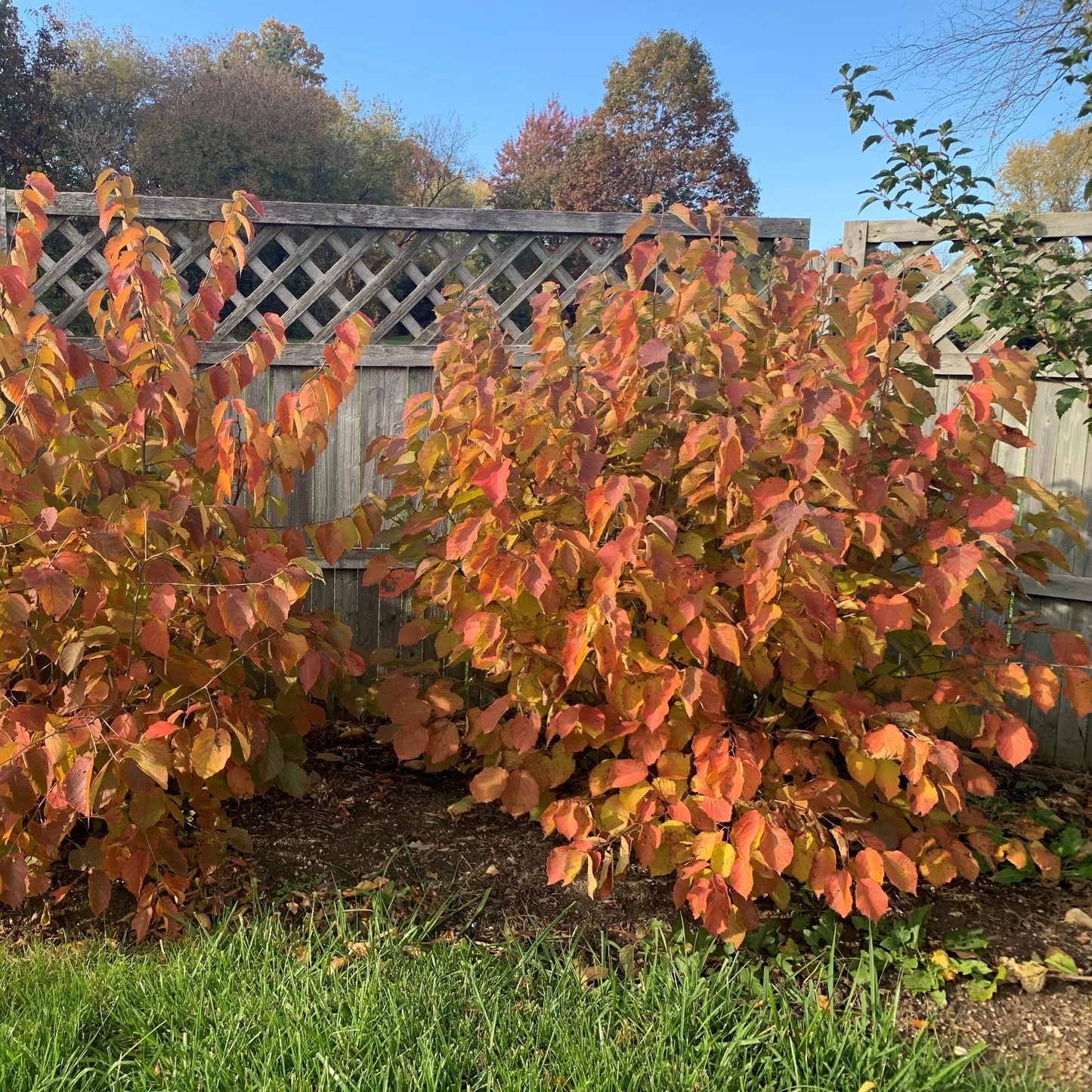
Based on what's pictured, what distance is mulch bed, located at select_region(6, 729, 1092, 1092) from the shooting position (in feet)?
7.72

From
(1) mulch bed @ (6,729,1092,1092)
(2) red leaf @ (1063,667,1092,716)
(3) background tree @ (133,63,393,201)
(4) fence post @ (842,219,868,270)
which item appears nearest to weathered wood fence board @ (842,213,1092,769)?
(4) fence post @ (842,219,868,270)

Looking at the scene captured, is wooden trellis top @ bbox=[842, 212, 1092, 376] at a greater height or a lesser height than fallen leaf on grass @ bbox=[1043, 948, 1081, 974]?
greater

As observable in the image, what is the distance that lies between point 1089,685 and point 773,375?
110cm

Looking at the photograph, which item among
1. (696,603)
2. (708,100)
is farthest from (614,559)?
(708,100)

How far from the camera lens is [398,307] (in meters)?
4.41

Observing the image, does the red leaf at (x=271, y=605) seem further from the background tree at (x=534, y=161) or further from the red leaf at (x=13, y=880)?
the background tree at (x=534, y=161)

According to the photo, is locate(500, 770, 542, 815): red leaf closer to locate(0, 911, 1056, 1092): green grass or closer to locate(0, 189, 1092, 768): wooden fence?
locate(0, 911, 1056, 1092): green grass

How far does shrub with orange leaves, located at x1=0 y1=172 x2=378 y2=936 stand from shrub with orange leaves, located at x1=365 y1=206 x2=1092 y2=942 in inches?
16.9

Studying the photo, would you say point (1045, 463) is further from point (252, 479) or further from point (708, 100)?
point (708, 100)

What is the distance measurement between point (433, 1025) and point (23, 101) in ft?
72.2

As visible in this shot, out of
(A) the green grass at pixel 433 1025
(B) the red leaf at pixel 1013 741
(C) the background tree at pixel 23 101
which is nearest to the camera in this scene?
(A) the green grass at pixel 433 1025

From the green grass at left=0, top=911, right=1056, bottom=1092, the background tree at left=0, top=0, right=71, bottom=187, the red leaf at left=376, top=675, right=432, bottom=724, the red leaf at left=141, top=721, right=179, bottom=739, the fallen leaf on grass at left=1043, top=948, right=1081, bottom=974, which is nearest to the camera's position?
the green grass at left=0, top=911, right=1056, bottom=1092

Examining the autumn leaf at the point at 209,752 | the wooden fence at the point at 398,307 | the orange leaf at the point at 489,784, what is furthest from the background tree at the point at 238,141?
the autumn leaf at the point at 209,752

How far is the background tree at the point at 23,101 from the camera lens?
19094 mm
